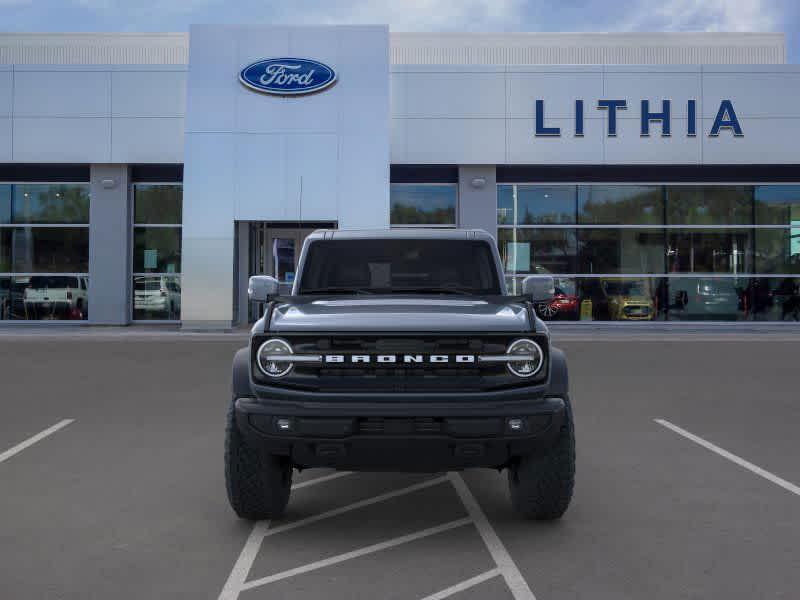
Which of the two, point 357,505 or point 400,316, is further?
point 357,505

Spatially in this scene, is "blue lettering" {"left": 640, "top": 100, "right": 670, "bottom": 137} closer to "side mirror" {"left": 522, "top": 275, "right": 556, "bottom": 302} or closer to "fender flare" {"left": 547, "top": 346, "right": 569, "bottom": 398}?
"side mirror" {"left": 522, "top": 275, "right": 556, "bottom": 302}

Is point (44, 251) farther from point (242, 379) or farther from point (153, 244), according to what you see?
point (242, 379)

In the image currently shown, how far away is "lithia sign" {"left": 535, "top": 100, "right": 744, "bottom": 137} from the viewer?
2528 centimetres

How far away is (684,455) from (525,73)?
752 inches

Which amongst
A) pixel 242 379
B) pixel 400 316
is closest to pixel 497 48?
pixel 400 316

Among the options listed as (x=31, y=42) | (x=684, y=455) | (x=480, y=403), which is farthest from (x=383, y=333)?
(x=31, y=42)

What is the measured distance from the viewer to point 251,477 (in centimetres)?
527

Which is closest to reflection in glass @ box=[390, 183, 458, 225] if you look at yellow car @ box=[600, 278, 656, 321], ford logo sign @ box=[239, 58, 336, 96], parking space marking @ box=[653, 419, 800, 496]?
ford logo sign @ box=[239, 58, 336, 96]

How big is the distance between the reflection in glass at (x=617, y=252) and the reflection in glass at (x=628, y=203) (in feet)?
1.28

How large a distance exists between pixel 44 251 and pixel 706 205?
1995 cm

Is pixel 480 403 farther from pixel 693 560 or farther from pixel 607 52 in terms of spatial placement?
pixel 607 52

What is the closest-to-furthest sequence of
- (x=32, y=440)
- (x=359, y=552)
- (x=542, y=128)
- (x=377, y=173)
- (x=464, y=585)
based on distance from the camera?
(x=464, y=585) → (x=359, y=552) → (x=32, y=440) → (x=377, y=173) → (x=542, y=128)

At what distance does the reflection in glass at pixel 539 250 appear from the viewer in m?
26.7

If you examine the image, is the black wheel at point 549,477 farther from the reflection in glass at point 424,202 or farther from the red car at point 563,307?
the reflection in glass at point 424,202
